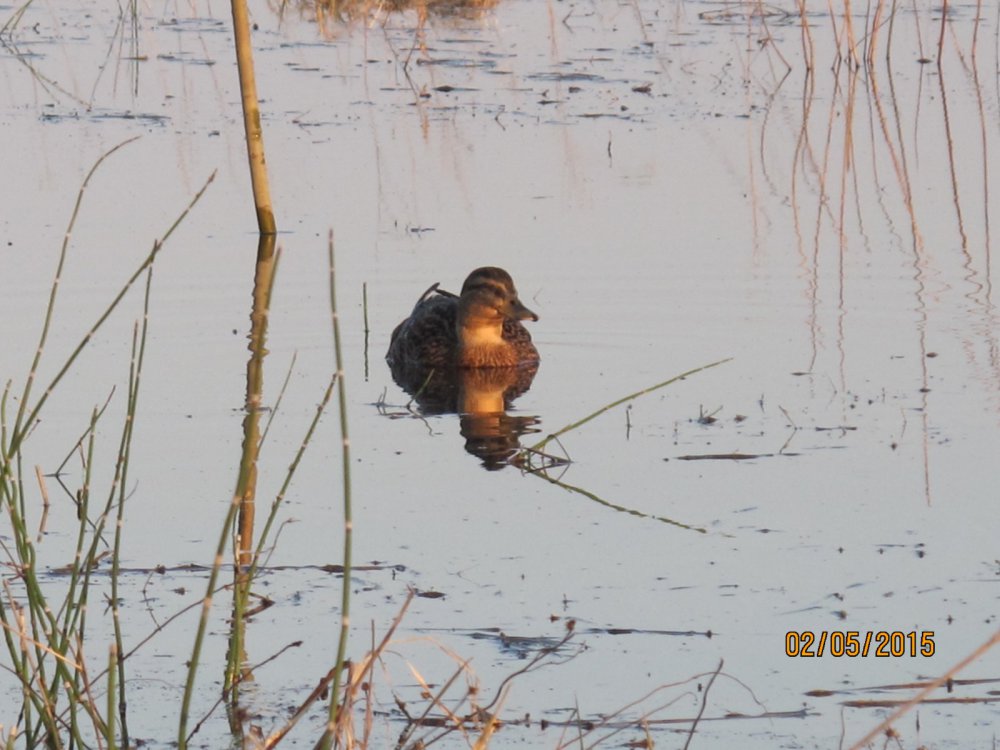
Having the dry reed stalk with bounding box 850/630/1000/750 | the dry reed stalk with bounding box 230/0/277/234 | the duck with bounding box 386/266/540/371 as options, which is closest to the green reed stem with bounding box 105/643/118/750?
the dry reed stalk with bounding box 850/630/1000/750

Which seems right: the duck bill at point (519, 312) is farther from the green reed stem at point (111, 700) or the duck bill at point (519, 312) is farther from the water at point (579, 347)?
the green reed stem at point (111, 700)

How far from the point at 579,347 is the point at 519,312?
322 millimetres

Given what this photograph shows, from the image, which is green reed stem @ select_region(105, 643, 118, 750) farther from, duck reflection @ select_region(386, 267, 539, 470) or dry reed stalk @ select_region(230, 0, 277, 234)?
dry reed stalk @ select_region(230, 0, 277, 234)

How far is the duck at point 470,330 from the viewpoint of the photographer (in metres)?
9.41

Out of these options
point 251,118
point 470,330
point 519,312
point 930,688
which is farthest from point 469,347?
point 930,688

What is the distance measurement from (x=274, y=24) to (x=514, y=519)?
503 inches

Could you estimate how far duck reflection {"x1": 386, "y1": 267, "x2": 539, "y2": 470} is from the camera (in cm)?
916

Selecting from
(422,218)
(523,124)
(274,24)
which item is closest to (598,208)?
(422,218)

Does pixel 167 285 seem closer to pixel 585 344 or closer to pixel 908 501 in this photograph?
pixel 585 344

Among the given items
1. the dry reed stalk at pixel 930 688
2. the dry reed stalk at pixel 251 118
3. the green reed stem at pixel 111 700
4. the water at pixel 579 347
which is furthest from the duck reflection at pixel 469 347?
the dry reed stalk at pixel 930 688

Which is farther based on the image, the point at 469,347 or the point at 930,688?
the point at 469,347

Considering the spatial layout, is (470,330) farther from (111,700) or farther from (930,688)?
(930,688)

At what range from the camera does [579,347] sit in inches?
369

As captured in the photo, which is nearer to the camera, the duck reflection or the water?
the water
